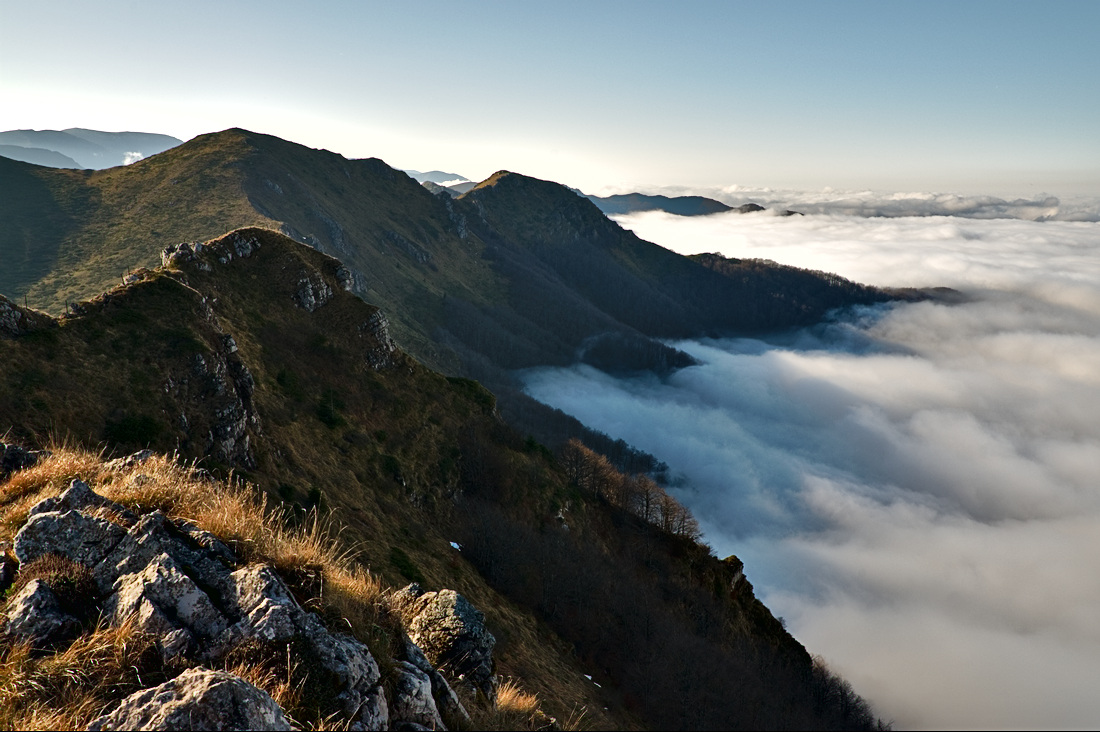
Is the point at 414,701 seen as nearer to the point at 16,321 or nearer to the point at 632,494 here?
the point at 16,321

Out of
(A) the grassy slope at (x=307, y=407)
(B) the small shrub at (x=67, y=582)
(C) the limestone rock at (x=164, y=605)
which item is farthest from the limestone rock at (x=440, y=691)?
(A) the grassy slope at (x=307, y=407)

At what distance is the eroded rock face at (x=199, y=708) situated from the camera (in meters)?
5.05

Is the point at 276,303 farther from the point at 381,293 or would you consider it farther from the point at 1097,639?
the point at 1097,639

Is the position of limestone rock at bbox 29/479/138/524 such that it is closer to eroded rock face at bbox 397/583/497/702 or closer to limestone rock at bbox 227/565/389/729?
limestone rock at bbox 227/565/389/729

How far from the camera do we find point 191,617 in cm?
675

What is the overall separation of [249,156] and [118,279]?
114356mm

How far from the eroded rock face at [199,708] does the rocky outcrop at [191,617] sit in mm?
11

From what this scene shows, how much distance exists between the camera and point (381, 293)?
612 ft

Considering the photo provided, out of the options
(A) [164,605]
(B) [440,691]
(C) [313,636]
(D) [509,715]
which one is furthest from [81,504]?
(D) [509,715]

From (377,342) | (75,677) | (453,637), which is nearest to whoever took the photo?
(75,677)

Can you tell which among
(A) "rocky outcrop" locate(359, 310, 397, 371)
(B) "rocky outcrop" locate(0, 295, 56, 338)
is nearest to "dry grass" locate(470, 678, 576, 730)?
(B) "rocky outcrop" locate(0, 295, 56, 338)

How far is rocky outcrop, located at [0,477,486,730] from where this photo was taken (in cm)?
537

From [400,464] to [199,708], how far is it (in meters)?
51.7

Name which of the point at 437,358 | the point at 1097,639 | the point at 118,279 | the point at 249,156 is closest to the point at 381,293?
the point at 437,358
